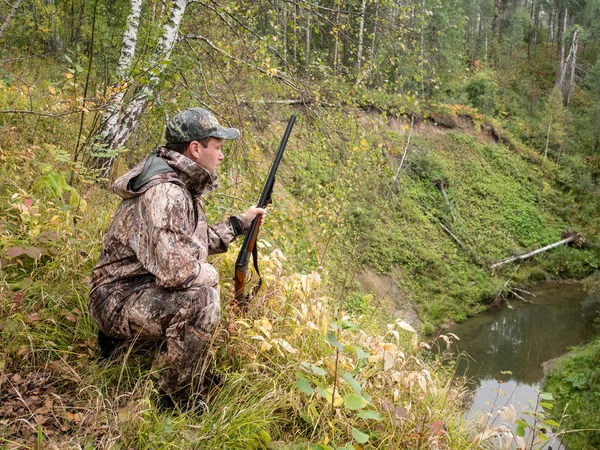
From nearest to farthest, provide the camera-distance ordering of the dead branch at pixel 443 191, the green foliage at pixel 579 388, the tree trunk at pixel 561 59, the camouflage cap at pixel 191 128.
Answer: the camouflage cap at pixel 191 128 → the green foliage at pixel 579 388 → the dead branch at pixel 443 191 → the tree trunk at pixel 561 59

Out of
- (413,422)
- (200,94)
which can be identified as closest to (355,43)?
(200,94)

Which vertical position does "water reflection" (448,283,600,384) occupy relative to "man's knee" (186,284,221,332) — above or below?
below

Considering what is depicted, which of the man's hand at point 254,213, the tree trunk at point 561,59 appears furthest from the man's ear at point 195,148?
the tree trunk at point 561,59

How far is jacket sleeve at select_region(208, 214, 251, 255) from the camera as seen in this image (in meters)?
3.24

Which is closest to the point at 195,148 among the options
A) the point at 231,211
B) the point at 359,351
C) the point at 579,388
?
the point at 359,351

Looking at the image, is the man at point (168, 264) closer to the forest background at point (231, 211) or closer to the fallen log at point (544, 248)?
the forest background at point (231, 211)

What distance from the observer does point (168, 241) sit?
246 centimetres

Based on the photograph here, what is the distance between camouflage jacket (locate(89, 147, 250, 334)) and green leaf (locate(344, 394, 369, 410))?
0.99 metres

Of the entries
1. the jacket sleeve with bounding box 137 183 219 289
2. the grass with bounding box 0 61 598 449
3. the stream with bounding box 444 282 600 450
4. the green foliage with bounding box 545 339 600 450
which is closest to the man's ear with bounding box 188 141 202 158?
the jacket sleeve with bounding box 137 183 219 289

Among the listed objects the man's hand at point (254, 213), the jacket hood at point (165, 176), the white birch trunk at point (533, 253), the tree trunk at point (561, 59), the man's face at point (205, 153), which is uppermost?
the tree trunk at point (561, 59)

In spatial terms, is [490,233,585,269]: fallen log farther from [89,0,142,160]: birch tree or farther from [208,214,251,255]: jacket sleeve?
[208,214,251,255]: jacket sleeve

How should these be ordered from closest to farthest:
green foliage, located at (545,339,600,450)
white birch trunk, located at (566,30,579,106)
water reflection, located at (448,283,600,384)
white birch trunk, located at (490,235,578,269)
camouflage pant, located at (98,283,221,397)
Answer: camouflage pant, located at (98,283,221,397), green foliage, located at (545,339,600,450), water reflection, located at (448,283,600,384), white birch trunk, located at (490,235,578,269), white birch trunk, located at (566,30,579,106)

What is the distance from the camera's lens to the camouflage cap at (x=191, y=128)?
2758 millimetres

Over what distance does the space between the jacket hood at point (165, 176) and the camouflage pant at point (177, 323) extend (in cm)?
55
